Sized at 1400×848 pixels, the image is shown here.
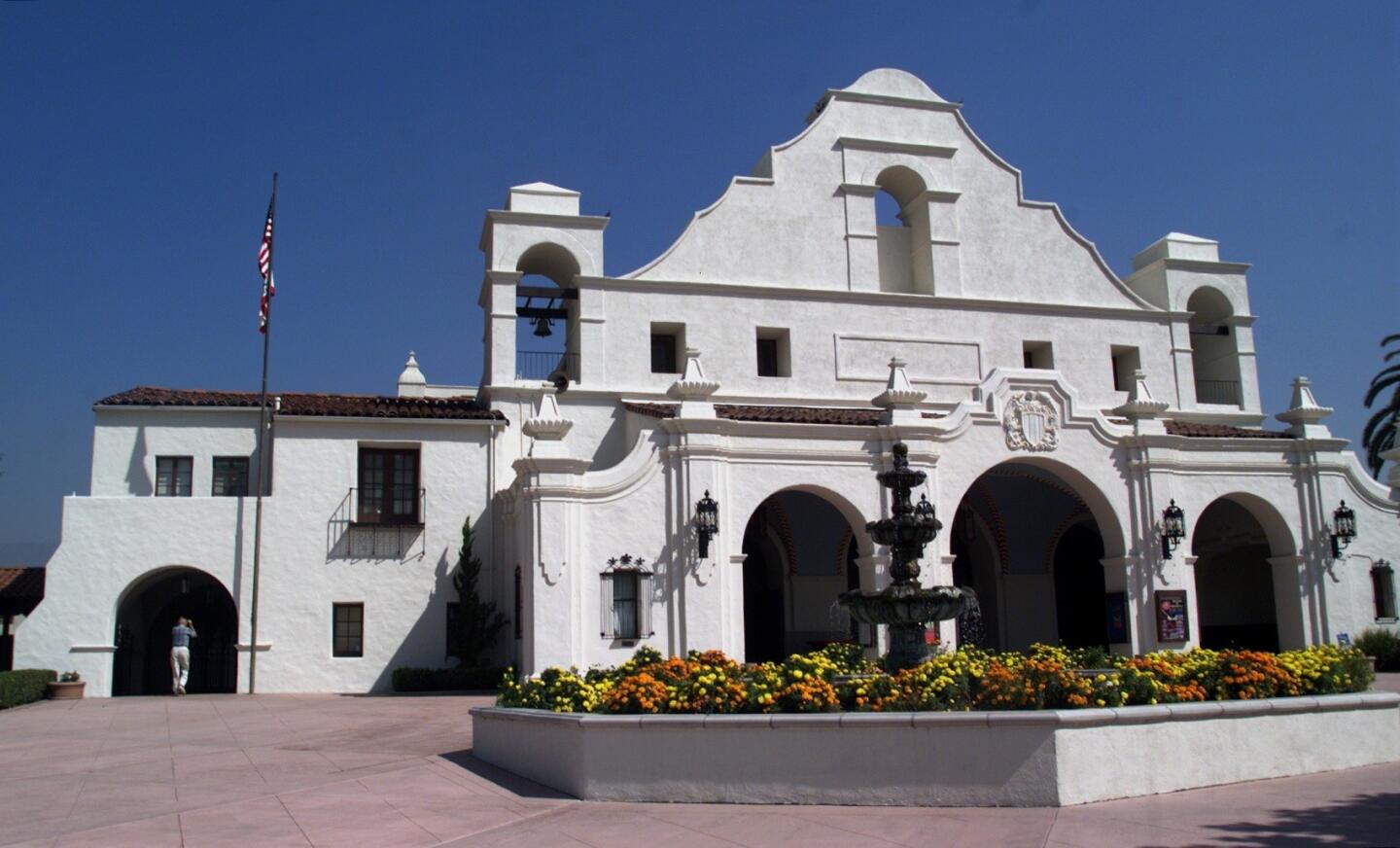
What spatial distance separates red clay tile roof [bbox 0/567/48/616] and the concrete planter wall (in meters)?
20.1

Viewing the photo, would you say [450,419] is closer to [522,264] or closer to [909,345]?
[522,264]

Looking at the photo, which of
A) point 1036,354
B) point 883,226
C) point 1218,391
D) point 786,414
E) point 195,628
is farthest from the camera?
point 1218,391

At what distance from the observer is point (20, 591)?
27516 mm

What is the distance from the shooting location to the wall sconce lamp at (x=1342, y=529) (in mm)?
26266

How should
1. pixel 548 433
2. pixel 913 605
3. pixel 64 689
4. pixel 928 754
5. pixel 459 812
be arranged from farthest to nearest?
1. pixel 64 689
2. pixel 548 433
3. pixel 913 605
4. pixel 459 812
5. pixel 928 754

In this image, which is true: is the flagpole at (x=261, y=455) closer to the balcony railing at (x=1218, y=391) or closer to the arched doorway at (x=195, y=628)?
the arched doorway at (x=195, y=628)

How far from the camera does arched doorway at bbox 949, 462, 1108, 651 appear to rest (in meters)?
29.6

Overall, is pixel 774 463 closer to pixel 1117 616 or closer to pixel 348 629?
pixel 1117 616

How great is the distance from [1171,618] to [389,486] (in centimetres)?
1708

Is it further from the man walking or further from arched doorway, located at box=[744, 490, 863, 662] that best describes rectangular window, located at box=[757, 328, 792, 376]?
the man walking

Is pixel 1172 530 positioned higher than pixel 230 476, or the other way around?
pixel 230 476

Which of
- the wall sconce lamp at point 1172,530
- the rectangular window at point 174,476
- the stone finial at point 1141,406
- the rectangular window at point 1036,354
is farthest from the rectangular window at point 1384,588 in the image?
the rectangular window at point 174,476

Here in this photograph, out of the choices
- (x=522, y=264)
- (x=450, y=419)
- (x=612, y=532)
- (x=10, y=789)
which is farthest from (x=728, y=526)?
(x=10, y=789)

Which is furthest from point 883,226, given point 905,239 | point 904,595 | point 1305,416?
point 904,595
